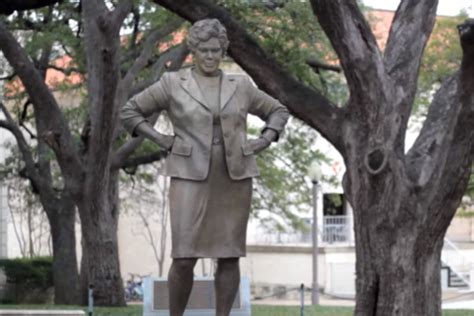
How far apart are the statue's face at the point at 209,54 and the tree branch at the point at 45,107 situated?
13.5 metres

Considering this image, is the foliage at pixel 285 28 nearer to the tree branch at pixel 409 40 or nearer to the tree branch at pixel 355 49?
the tree branch at pixel 409 40

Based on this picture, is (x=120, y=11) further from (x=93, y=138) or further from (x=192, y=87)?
(x=192, y=87)

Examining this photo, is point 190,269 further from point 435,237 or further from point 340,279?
point 340,279

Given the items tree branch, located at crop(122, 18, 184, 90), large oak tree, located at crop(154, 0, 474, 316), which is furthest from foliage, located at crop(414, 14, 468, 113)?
large oak tree, located at crop(154, 0, 474, 316)

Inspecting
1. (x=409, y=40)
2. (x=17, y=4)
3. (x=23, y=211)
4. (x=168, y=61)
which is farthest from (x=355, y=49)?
(x=23, y=211)

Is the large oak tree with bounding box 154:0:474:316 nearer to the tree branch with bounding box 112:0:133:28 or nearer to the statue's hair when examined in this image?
the statue's hair

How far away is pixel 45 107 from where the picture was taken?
23.5 meters

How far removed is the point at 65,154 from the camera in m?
23.2

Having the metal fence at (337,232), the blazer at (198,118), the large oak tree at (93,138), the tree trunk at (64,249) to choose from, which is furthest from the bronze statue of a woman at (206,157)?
the metal fence at (337,232)

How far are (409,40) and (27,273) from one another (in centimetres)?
2111

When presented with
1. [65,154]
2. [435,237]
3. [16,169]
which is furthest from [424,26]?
[16,169]

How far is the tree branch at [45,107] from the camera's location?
75.4 feet

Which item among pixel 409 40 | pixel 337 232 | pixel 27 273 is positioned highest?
pixel 409 40

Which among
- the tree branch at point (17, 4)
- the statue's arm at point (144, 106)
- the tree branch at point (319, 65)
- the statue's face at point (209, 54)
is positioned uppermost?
the tree branch at point (319, 65)
